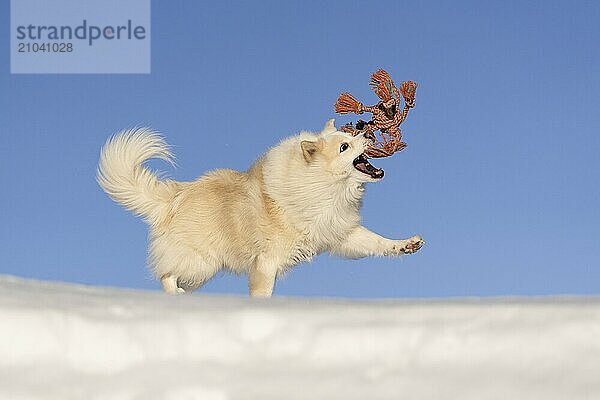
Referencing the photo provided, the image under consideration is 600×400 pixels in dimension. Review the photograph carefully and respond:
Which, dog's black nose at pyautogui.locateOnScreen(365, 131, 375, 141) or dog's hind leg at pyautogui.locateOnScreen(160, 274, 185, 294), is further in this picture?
dog's hind leg at pyautogui.locateOnScreen(160, 274, 185, 294)

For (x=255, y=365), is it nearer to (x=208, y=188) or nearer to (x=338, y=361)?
(x=338, y=361)

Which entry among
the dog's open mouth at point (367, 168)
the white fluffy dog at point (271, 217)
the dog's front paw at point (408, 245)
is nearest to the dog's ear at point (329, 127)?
the white fluffy dog at point (271, 217)

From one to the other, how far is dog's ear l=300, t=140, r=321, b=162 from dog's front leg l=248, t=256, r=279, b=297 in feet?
2.33

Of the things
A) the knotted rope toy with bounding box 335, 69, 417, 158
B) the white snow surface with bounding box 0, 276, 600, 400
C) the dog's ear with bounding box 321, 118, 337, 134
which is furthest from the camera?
the dog's ear with bounding box 321, 118, 337, 134

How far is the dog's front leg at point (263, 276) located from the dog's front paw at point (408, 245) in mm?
743

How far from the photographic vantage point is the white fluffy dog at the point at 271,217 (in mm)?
5297

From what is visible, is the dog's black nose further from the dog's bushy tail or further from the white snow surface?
the white snow surface

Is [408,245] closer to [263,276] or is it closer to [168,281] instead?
[263,276]

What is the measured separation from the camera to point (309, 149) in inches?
215

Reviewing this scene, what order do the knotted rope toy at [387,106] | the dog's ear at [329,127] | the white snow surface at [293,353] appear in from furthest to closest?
the dog's ear at [329,127]
the knotted rope toy at [387,106]
the white snow surface at [293,353]

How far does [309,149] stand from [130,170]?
4.53 feet

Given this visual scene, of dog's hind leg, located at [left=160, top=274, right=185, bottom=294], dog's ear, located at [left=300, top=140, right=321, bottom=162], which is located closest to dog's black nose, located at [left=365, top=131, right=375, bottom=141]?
dog's ear, located at [left=300, top=140, right=321, bottom=162]

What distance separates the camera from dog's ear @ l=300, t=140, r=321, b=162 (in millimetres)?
5426

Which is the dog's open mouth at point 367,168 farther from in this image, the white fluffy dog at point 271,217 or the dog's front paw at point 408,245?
the dog's front paw at point 408,245
